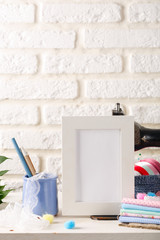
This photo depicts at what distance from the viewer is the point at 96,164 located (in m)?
0.82

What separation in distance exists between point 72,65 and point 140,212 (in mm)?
645

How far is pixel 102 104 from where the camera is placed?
4.04 ft

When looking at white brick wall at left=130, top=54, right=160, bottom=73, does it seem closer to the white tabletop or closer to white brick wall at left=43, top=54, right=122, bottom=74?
white brick wall at left=43, top=54, right=122, bottom=74

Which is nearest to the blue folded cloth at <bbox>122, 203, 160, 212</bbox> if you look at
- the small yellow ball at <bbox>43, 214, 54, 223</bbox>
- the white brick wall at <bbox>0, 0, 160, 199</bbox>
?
the small yellow ball at <bbox>43, 214, 54, 223</bbox>

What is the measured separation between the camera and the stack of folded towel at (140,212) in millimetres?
727

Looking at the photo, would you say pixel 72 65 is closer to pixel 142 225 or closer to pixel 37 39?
pixel 37 39

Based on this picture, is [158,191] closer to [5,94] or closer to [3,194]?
[3,194]

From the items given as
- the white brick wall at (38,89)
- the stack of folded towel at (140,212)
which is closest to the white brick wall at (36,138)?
the white brick wall at (38,89)

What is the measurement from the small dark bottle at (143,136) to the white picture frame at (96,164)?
80mm

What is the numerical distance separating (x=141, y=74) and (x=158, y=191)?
505 mm

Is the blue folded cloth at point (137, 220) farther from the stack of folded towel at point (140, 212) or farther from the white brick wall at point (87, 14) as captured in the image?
the white brick wall at point (87, 14)

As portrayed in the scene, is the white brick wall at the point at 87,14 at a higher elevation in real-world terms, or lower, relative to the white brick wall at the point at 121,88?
higher

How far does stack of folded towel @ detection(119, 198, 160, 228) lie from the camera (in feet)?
2.39
